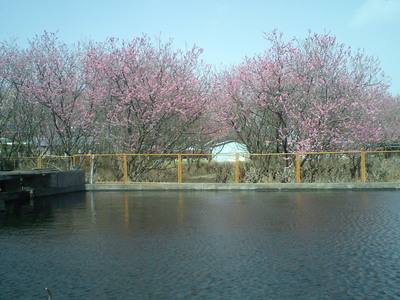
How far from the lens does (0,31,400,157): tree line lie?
939 inches

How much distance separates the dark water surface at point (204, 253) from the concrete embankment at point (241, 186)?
20.6 ft

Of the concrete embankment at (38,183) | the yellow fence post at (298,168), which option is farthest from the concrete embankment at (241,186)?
the concrete embankment at (38,183)

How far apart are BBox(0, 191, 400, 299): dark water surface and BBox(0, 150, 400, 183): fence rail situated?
800cm

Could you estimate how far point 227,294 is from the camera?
534 cm

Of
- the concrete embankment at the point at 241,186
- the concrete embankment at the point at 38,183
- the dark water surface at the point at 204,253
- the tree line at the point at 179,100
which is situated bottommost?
the dark water surface at the point at 204,253

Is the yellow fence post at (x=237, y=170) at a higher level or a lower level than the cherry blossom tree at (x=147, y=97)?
lower

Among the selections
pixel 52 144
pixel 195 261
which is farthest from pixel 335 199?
pixel 52 144

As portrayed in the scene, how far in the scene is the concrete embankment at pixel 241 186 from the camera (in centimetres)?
1981

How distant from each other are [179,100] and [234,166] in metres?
4.63

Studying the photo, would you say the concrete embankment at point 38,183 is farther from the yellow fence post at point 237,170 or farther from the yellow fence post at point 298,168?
the yellow fence post at point 298,168

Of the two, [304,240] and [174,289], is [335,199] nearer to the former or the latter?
[304,240]

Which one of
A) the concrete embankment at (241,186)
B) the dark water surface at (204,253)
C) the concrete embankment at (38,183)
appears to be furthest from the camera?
the concrete embankment at (241,186)

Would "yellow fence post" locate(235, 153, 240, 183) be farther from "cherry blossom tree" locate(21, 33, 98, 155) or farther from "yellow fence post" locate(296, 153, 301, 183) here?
"cherry blossom tree" locate(21, 33, 98, 155)

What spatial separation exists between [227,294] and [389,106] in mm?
46136
